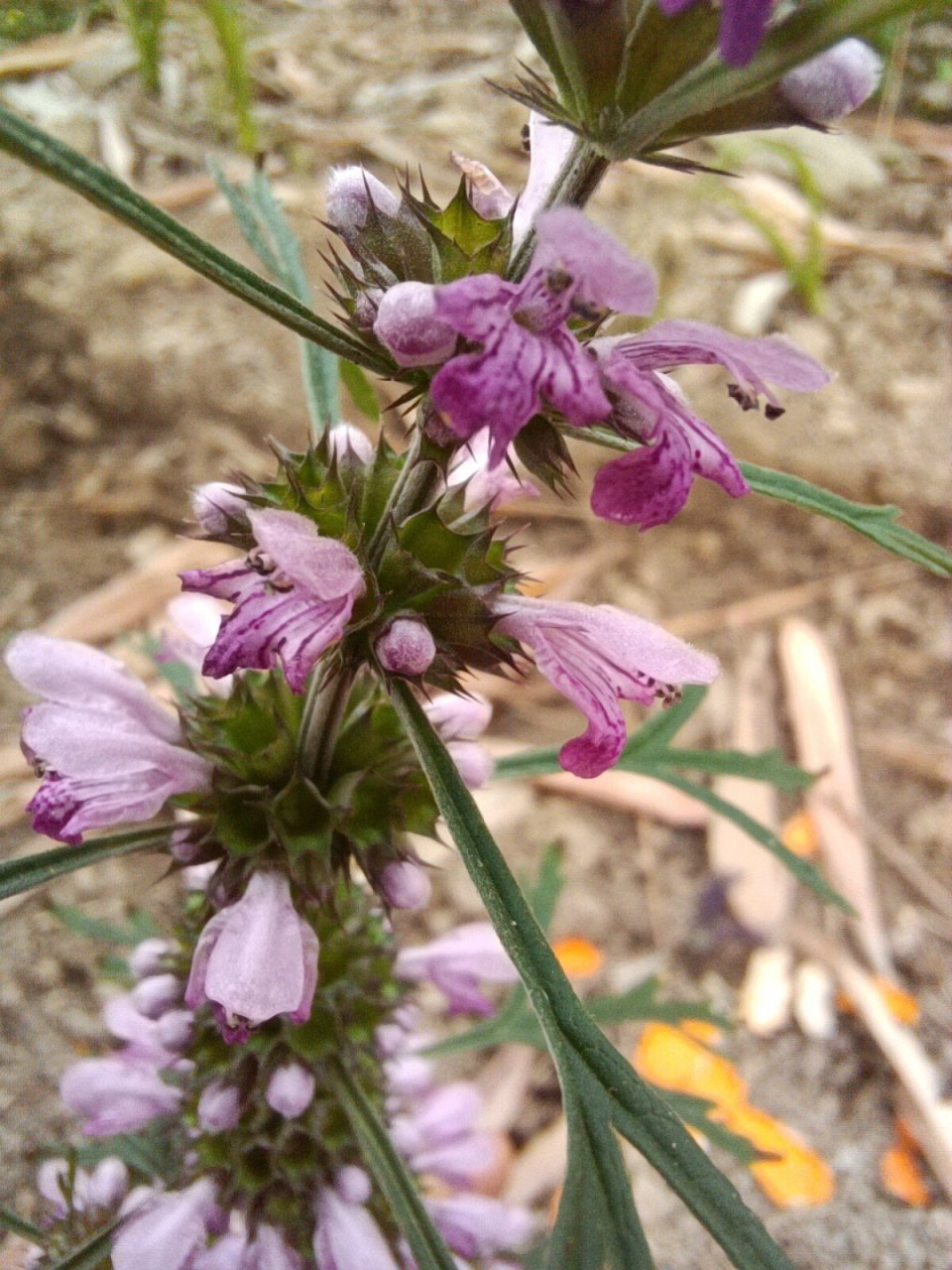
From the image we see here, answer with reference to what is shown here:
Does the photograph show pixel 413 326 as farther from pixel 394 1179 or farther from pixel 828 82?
pixel 394 1179

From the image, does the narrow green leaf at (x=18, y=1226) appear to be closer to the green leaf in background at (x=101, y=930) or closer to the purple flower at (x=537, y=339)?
the green leaf in background at (x=101, y=930)

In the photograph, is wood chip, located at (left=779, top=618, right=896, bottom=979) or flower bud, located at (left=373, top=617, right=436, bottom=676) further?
wood chip, located at (left=779, top=618, right=896, bottom=979)

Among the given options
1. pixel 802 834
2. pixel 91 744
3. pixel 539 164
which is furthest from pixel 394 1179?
pixel 802 834

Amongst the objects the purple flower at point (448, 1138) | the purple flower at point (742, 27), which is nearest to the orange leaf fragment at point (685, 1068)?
the purple flower at point (448, 1138)

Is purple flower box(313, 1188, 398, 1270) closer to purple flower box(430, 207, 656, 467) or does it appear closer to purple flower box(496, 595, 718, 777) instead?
purple flower box(496, 595, 718, 777)

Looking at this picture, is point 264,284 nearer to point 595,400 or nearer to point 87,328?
point 595,400

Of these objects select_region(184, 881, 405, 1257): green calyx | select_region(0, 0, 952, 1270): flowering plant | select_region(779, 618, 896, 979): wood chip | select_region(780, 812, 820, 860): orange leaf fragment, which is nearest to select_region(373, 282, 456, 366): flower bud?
select_region(0, 0, 952, 1270): flowering plant

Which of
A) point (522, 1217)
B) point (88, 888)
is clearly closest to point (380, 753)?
point (522, 1217)
